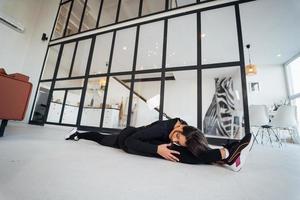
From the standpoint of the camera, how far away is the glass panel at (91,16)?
16.4 feet

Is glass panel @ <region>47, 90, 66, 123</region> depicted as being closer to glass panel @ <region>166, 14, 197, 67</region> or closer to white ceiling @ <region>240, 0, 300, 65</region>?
glass panel @ <region>166, 14, 197, 67</region>

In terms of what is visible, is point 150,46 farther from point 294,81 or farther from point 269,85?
point 294,81

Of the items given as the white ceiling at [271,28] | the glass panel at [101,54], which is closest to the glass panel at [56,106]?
the glass panel at [101,54]

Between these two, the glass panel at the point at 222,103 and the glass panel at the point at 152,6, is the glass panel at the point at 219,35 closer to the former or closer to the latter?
the glass panel at the point at 222,103

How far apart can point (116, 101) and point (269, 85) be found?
6000mm

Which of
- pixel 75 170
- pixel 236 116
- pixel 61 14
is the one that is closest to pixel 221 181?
pixel 75 170

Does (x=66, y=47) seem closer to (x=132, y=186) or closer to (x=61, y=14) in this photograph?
(x=61, y=14)

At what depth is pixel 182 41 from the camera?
12.5 ft

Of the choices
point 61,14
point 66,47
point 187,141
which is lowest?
point 187,141

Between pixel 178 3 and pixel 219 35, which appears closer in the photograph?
pixel 219 35

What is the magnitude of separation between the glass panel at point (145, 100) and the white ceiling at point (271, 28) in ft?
8.42

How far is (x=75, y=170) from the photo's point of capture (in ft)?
2.61

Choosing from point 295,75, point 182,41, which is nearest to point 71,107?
point 182,41

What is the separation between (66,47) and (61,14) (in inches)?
64.2
